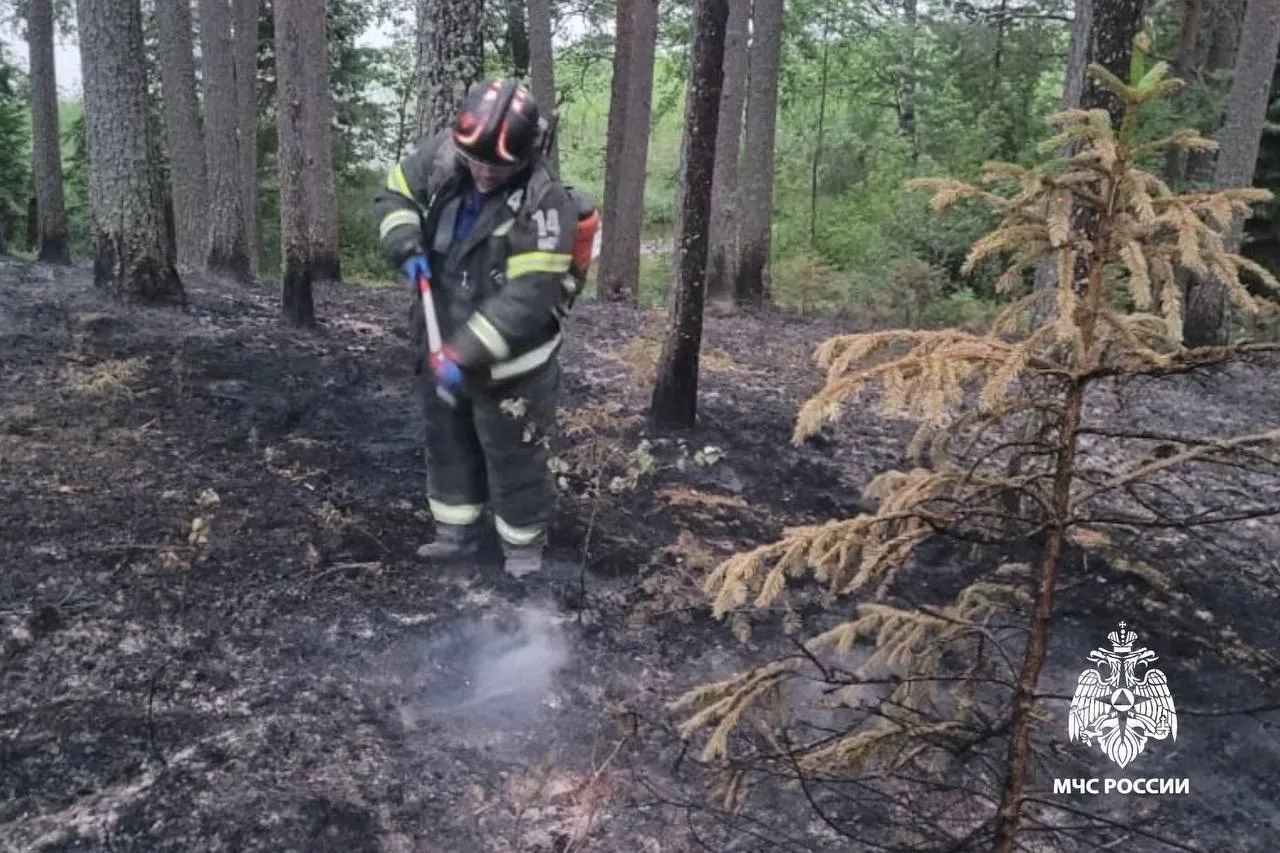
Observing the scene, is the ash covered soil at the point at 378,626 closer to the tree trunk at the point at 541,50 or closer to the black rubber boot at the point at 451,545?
the black rubber boot at the point at 451,545

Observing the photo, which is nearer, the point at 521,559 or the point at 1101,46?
the point at 521,559

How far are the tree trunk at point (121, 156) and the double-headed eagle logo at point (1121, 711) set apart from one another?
842 centimetres

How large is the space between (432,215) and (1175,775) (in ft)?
13.3

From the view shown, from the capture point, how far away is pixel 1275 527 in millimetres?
7004

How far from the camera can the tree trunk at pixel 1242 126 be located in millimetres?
11094

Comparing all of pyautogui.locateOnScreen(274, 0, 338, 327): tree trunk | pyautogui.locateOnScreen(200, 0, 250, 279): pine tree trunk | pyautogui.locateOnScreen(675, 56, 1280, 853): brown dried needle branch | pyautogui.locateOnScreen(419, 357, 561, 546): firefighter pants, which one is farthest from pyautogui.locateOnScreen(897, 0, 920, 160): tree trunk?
pyautogui.locateOnScreen(675, 56, 1280, 853): brown dried needle branch

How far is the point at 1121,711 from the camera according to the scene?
144 inches

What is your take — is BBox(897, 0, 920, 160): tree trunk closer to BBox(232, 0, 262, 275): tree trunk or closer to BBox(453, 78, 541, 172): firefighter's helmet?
BBox(232, 0, 262, 275): tree trunk

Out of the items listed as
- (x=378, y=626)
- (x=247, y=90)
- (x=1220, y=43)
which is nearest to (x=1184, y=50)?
(x=1220, y=43)

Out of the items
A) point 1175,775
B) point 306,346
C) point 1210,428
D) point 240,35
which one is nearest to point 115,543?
point 306,346

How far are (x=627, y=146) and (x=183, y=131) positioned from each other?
633cm

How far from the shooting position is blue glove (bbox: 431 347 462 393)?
484cm

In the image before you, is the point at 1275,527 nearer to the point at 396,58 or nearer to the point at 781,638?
the point at 781,638

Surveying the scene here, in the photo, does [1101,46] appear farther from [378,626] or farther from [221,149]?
[221,149]
